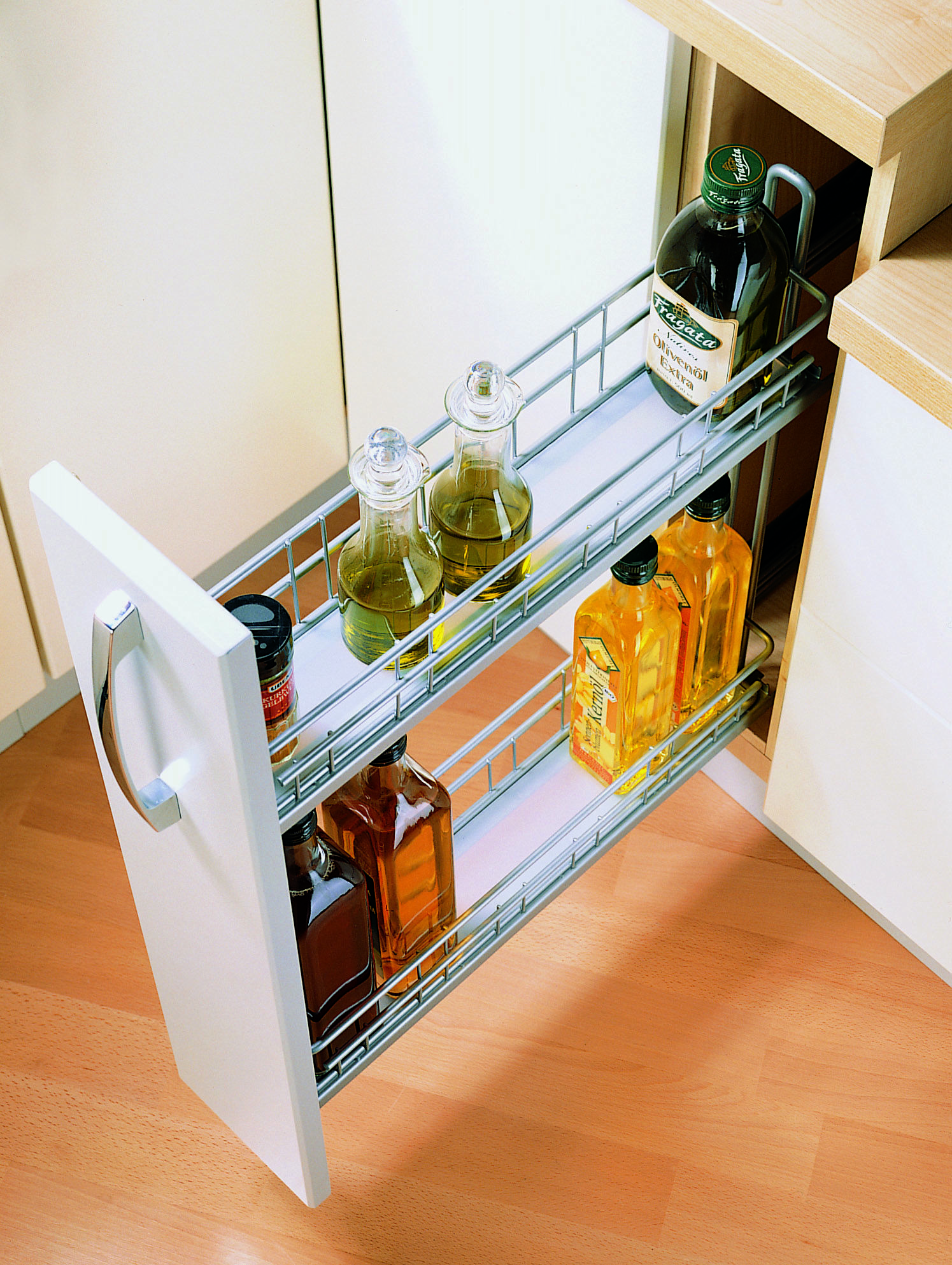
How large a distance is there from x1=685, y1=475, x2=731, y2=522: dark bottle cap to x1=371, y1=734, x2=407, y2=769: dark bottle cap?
30cm

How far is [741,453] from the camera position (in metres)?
1.04

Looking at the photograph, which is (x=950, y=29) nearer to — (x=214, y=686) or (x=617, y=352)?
(x=617, y=352)

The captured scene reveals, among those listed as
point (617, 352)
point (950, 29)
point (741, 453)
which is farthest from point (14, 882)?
point (950, 29)

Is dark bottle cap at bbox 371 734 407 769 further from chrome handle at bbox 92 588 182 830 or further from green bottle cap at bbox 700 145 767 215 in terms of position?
green bottle cap at bbox 700 145 767 215

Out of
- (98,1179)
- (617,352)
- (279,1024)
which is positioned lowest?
(98,1179)

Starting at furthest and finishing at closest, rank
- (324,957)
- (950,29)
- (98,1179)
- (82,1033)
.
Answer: (82,1033)
(98,1179)
(324,957)
(950,29)

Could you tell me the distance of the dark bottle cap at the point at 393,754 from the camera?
0.99 metres

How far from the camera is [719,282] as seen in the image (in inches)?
40.0

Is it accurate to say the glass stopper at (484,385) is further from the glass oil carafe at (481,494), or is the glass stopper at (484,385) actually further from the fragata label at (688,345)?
the fragata label at (688,345)

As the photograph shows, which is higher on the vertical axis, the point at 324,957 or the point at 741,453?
the point at 741,453

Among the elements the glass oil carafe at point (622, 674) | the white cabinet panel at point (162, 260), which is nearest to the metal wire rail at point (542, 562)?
the glass oil carafe at point (622, 674)

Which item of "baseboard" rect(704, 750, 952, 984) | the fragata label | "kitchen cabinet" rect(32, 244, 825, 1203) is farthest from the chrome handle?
"baseboard" rect(704, 750, 952, 984)

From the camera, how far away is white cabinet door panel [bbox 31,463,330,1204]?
0.77 meters

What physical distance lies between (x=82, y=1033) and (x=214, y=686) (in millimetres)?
823
